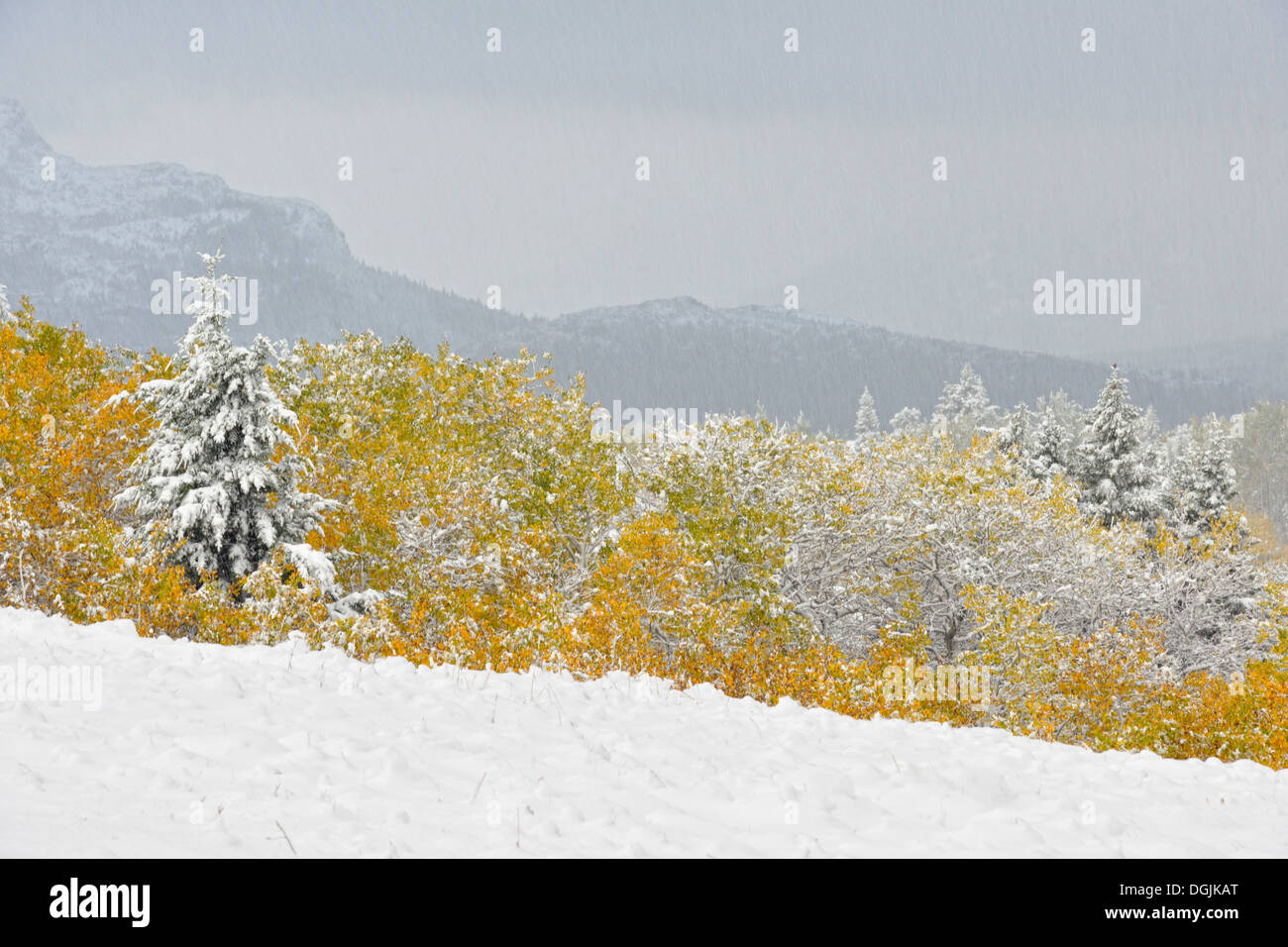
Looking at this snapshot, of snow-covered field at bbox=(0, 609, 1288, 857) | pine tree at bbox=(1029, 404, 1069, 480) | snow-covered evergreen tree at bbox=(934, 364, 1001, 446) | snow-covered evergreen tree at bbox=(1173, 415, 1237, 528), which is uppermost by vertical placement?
snow-covered evergreen tree at bbox=(934, 364, 1001, 446)

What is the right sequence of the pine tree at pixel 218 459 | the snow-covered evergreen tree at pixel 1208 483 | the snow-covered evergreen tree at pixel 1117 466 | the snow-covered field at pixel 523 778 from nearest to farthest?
the snow-covered field at pixel 523 778
the pine tree at pixel 218 459
the snow-covered evergreen tree at pixel 1117 466
the snow-covered evergreen tree at pixel 1208 483

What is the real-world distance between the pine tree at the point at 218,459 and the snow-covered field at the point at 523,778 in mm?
7849

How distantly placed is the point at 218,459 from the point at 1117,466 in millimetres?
33453

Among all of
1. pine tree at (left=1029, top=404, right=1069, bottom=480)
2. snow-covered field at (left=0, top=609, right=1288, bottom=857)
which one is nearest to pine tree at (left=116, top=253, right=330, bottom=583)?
snow-covered field at (left=0, top=609, right=1288, bottom=857)

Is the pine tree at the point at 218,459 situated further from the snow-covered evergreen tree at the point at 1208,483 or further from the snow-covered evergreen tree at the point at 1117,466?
the snow-covered evergreen tree at the point at 1208,483

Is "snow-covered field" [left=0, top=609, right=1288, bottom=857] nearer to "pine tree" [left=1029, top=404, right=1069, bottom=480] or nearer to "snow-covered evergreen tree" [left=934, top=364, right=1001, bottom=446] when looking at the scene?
"pine tree" [left=1029, top=404, right=1069, bottom=480]

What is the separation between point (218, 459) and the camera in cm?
1870

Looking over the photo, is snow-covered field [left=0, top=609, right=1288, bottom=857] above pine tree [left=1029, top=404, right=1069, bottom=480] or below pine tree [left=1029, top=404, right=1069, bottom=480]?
below

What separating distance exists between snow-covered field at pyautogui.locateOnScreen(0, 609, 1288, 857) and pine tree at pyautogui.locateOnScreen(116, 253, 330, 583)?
25.8ft

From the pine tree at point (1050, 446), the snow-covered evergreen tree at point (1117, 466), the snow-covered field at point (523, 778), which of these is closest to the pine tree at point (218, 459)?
the snow-covered field at point (523, 778)

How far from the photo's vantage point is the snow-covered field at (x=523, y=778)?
19.3 feet

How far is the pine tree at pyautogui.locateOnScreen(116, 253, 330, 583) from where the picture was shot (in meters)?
18.0
